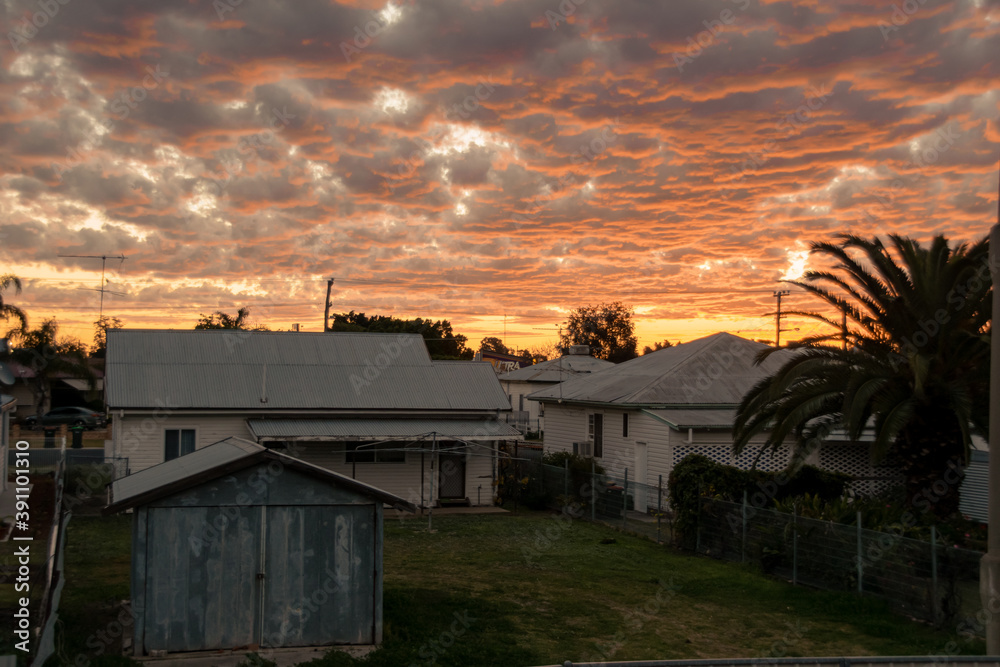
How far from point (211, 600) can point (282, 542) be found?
1.16m

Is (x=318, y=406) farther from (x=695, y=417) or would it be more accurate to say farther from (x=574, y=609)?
(x=574, y=609)

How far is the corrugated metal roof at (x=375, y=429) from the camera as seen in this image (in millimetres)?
25484

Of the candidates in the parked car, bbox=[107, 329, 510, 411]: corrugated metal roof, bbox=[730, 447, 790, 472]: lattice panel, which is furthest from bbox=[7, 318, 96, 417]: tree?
bbox=[730, 447, 790, 472]: lattice panel

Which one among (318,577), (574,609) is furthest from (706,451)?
(318,577)

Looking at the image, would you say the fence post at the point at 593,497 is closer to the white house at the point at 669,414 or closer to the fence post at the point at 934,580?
the white house at the point at 669,414

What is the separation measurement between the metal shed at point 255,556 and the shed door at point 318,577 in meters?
0.01

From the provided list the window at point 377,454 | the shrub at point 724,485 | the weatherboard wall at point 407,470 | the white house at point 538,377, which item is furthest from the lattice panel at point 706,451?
the white house at point 538,377

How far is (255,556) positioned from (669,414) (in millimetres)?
18456

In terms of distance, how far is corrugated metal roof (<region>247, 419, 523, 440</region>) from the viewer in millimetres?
25484

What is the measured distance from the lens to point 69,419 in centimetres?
5469

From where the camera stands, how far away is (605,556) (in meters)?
20.0

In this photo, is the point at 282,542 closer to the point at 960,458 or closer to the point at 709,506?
the point at 709,506

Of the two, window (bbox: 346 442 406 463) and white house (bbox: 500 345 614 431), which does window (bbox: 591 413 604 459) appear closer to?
window (bbox: 346 442 406 463)

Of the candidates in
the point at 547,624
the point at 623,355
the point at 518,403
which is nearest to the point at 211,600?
the point at 547,624
